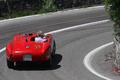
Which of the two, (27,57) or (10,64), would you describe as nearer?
(27,57)

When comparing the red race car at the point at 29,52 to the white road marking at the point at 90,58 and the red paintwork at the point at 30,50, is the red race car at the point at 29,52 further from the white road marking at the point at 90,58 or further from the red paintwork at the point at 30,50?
the white road marking at the point at 90,58

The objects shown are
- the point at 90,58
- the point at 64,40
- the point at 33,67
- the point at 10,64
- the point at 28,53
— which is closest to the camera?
the point at 28,53

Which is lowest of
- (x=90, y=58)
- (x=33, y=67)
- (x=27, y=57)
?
(x=90, y=58)

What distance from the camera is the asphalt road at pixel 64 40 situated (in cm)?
1094

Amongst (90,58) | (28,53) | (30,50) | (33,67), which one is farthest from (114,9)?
(33,67)

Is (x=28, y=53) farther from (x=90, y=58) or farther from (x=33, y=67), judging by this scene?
(x=90, y=58)

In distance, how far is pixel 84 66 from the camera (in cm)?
1180

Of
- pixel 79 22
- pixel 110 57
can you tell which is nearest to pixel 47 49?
pixel 110 57

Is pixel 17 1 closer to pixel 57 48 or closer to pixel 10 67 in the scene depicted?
pixel 57 48

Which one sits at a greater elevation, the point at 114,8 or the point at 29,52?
the point at 114,8

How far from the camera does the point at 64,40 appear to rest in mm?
15984

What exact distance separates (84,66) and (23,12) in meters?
11.9

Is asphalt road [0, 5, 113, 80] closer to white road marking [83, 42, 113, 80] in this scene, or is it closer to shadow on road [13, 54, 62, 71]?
shadow on road [13, 54, 62, 71]

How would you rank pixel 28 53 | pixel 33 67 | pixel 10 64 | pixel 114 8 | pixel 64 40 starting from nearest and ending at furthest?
1. pixel 114 8
2. pixel 28 53
3. pixel 10 64
4. pixel 33 67
5. pixel 64 40
